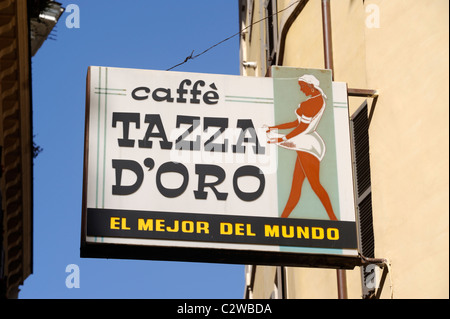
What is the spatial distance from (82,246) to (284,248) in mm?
1819

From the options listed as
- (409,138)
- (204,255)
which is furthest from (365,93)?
(204,255)

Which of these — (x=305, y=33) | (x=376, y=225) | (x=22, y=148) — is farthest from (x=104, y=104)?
(x=22, y=148)

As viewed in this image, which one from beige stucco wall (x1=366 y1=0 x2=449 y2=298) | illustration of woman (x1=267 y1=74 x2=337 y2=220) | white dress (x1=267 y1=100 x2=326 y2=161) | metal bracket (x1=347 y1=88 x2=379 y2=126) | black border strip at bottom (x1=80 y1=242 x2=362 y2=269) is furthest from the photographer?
metal bracket (x1=347 y1=88 x2=379 y2=126)

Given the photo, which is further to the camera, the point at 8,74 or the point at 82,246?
the point at 8,74

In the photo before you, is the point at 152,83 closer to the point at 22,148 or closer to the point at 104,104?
the point at 104,104

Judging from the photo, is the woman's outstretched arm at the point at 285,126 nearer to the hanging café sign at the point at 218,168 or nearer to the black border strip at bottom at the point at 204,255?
the hanging café sign at the point at 218,168

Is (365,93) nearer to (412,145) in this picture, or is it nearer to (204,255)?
(412,145)

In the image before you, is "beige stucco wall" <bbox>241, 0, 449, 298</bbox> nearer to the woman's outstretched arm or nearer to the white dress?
the white dress

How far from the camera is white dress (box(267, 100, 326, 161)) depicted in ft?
33.6

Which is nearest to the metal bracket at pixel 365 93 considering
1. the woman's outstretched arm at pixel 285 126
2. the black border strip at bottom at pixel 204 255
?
the woman's outstretched arm at pixel 285 126

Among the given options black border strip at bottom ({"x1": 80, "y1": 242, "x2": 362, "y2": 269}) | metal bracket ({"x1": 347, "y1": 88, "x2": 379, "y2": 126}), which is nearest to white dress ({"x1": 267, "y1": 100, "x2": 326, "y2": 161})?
metal bracket ({"x1": 347, "y1": 88, "x2": 379, "y2": 126})

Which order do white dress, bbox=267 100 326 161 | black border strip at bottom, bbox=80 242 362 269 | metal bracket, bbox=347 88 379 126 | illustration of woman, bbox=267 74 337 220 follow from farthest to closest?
metal bracket, bbox=347 88 379 126 < white dress, bbox=267 100 326 161 < illustration of woman, bbox=267 74 337 220 < black border strip at bottom, bbox=80 242 362 269

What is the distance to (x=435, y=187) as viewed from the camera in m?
9.05

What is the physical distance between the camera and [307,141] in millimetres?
10289
